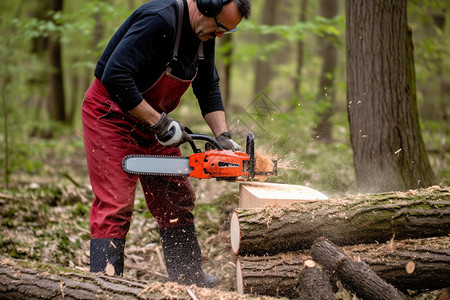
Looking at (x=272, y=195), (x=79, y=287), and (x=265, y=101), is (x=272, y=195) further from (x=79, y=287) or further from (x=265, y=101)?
(x=265, y=101)

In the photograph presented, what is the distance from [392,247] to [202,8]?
1901 mm

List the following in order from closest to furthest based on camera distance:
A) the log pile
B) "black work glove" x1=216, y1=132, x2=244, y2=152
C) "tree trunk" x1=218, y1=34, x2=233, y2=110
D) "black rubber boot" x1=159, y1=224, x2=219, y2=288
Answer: the log pile, "black work glove" x1=216, y1=132, x2=244, y2=152, "black rubber boot" x1=159, y1=224, x2=219, y2=288, "tree trunk" x1=218, y1=34, x2=233, y2=110

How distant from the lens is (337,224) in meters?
2.44

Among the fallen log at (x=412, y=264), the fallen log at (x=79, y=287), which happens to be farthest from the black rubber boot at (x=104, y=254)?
the fallen log at (x=412, y=264)

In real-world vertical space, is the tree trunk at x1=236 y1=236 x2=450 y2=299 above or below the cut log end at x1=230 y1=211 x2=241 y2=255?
below

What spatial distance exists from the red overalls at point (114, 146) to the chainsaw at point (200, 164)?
0.40 feet

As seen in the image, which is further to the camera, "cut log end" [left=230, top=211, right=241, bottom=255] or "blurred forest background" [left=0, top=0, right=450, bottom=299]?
"blurred forest background" [left=0, top=0, right=450, bottom=299]

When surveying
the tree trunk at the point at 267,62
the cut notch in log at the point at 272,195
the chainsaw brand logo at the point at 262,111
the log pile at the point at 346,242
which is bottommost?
the log pile at the point at 346,242

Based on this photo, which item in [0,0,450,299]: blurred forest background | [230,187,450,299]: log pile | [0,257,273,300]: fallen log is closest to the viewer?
[0,257,273,300]: fallen log

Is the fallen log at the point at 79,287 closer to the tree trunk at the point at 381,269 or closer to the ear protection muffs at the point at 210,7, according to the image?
the tree trunk at the point at 381,269

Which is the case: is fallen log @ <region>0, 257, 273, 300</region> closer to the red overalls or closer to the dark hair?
the red overalls

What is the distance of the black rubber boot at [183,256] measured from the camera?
9.89ft

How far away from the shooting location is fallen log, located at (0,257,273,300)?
2109mm

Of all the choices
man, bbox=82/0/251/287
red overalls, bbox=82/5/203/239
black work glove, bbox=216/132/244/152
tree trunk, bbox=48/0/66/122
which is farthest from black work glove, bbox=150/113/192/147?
tree trunk, bbox=48/0/66/122
